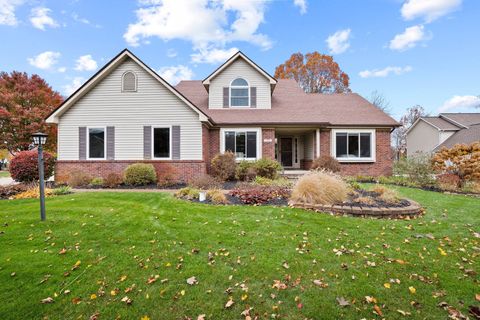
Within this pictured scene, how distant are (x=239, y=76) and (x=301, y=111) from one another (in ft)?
15.1

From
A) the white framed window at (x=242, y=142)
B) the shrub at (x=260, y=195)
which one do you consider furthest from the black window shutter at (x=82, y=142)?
the shrub at (x=260, y=195)

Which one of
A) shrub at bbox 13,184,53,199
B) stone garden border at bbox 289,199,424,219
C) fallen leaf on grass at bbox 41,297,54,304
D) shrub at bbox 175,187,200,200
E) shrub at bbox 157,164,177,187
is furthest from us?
shrub at bbox 157,164,177,187

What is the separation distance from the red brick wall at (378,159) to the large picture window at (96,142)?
502 inches

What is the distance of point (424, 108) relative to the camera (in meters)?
37.9

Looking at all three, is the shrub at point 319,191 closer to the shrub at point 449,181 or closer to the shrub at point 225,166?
the shrub at point 225,166

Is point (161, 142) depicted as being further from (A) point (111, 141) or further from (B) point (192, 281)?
(B) point (192, 281)

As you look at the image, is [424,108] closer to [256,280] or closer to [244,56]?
[244,56]

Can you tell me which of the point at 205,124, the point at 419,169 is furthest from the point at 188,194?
the point at 419,169

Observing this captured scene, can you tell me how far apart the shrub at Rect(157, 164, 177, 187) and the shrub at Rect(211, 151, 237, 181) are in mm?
2124

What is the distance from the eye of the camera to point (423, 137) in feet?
90.1

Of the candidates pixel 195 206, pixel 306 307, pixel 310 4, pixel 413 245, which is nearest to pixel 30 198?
pixel 195 206

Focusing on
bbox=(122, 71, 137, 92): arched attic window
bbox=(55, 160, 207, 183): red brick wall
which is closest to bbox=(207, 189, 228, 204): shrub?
bbox=(55, 160, 207, 183): red brick wall

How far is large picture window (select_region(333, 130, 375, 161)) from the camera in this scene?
49.8 ft

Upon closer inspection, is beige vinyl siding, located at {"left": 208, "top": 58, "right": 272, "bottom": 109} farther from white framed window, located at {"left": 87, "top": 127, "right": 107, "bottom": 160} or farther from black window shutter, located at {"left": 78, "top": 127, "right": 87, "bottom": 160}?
black window shutter, located at {"left": 78, "top": 127, "right": 87, "bottom": 160}
